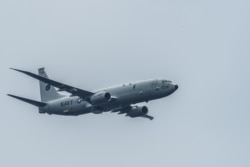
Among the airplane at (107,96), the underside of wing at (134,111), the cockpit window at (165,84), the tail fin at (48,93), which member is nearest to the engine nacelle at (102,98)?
the airplane at (107,96)

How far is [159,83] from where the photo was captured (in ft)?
338

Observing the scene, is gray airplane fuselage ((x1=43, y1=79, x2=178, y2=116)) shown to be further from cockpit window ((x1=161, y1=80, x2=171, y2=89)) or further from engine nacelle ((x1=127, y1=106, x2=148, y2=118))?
engine nacelle ((x1=127, y1=106, x2=148, y2=118))

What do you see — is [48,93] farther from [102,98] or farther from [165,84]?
[165,84]

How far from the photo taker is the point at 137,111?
113250 millimetres

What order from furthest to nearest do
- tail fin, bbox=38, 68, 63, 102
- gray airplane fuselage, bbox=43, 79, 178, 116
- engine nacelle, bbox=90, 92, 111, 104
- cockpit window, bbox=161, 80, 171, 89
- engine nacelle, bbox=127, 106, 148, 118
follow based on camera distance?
tail fin, bbox=38, 68, 63, 102, engine nacelle, bbox=127, 106, 148, 118, engine nacelle, bbox=90, 92, 111, 104, cockpit window, bbox=161, 80, 171, 89, gray airplane fuselage, bbox=43, 79, 178, 116

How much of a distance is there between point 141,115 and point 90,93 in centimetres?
1112

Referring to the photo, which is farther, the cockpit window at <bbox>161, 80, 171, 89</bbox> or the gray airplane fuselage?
the cockpit window at <bbox>161, 80, 171, 89</bbox>

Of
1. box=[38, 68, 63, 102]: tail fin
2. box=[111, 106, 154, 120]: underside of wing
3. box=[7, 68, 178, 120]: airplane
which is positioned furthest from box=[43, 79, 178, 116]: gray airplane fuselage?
box=[38, 68, 63, 102]: tail fin

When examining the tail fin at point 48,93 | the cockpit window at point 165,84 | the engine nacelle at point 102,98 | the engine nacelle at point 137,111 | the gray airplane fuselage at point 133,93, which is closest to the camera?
the gray airplane fuselage at point 133,93

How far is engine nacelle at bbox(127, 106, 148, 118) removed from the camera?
4456 inches

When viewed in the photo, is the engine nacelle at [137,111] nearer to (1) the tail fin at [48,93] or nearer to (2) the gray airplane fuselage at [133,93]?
(2) the gray airplane fuselage at [133,93]

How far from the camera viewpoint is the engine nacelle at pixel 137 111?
113 meters

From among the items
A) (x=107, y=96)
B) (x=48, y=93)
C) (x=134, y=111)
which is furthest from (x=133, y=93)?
(x=48, y=93)

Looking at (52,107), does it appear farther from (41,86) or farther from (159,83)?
(159,83)
